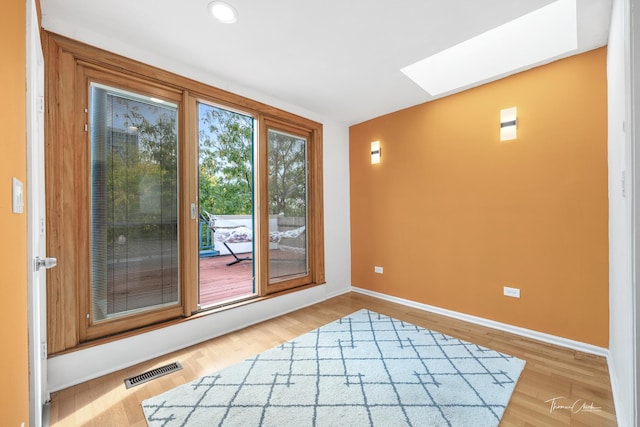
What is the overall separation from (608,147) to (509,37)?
1335mm

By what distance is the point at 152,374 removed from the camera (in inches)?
82.7

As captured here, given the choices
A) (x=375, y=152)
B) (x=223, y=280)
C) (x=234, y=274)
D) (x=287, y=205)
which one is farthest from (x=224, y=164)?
(x=375, y=152)

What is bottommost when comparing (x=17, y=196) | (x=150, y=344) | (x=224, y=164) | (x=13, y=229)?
(x=150, y=344)

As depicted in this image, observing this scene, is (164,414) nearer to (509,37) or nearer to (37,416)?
(37,416)

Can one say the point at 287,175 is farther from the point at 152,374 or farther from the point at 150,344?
the point at 152,374

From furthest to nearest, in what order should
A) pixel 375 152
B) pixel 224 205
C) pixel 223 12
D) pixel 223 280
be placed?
1. pixel 224 205
2. pixel 223 280
3. pixel 375 152
4. pixel 223 12

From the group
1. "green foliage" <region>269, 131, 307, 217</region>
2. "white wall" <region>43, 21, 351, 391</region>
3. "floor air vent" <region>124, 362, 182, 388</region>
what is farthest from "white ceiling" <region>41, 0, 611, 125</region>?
"floor air vent" <region>124, 362, 182, 388</region>

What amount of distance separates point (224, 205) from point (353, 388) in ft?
18.3

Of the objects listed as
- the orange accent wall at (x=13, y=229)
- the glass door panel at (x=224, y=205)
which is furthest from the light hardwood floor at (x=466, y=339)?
the glass door panel at (x=224, y=205)

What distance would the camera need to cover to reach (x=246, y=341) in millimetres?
2650

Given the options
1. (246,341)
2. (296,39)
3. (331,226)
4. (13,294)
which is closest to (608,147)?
(296,39)

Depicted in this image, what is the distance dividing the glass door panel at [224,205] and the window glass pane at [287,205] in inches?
15.1

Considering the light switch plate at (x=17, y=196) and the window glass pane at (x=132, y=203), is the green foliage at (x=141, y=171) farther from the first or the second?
the light switch plate at (x=17, y=196)

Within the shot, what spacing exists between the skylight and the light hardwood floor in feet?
8.55
